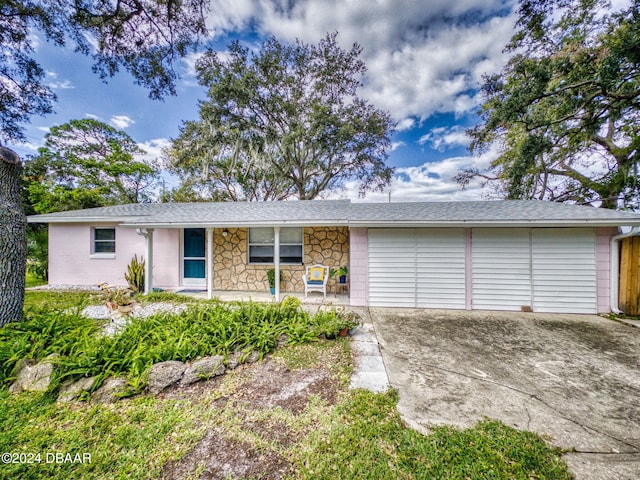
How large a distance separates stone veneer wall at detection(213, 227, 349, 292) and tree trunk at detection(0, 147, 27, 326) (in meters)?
4.64

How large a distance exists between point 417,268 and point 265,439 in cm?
524

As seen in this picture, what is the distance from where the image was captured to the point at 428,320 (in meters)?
5.24

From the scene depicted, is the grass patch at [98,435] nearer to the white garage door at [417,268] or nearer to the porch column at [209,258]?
the porch column at [209,258]

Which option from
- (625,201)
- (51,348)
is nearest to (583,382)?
(51,348)

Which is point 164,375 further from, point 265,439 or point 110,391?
point 265,439

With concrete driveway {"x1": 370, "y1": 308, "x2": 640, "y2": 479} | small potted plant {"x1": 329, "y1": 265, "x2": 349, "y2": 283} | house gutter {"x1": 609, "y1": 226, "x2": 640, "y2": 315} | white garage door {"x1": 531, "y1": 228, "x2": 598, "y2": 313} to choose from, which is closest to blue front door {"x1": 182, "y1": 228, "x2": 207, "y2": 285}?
small potted plant {"x1": 329, "y1": 265, "x2": 349, "y2": 283}

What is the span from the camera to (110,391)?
260cm

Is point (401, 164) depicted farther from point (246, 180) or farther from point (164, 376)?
point (164, 376)

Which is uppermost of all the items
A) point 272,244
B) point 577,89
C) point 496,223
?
point 577,89

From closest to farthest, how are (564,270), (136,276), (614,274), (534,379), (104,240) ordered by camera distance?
1. (534,379)
2. (614,274)
3. (564,270)
4. (136,276)
5. (104,240)

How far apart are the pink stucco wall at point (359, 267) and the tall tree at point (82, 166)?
15384 mm

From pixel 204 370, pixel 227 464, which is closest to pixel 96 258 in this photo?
pixel 204 370

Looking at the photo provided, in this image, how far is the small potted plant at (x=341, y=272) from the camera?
23.5ft

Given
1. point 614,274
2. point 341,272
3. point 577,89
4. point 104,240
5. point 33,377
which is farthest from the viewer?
point 104,240
